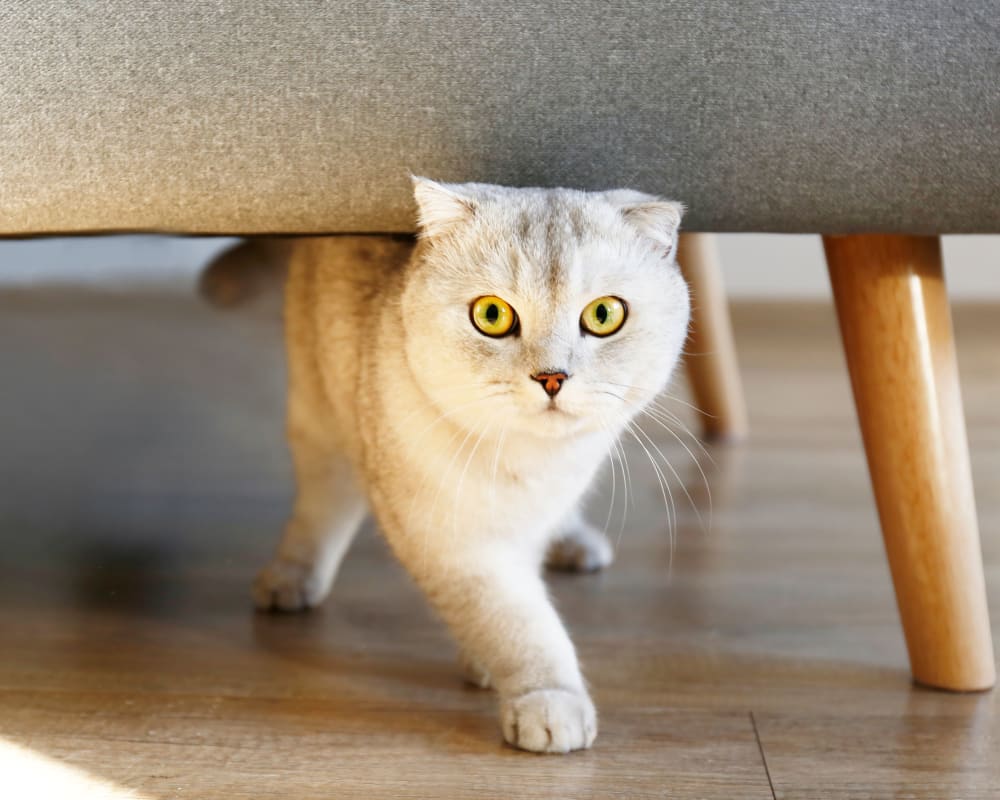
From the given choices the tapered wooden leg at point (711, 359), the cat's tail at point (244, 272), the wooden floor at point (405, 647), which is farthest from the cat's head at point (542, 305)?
the tapered wooden leg at point (711, 359)

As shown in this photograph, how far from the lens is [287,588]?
1408mm

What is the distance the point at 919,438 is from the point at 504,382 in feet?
1.42

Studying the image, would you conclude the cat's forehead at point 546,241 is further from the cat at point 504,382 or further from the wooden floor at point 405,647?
the wooden floor at point 405,647

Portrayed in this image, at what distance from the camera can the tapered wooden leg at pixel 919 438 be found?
1159mm

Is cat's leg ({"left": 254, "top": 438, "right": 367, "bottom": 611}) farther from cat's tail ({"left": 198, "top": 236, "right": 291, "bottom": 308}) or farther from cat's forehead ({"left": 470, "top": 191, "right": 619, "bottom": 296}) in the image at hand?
cat's forehead ({"left": 470, "top": 191, "right": 619, "bottom": 296})

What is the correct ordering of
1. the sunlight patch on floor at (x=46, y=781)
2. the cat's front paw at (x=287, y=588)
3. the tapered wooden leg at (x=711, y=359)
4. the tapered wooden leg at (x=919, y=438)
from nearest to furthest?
the sunlight patch on floor at (x=46, y=781) < the tapered wooden leg at (x=919, y=438) < the cat's front paw at (x=287, y=588) < the tapered wooden leg at (x=711, y=359)

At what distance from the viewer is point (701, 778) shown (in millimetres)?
1020

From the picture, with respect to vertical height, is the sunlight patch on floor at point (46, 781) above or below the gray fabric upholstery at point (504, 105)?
below

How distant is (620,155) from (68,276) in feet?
9.30

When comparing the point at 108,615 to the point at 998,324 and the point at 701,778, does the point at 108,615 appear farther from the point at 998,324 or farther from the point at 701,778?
the point at 998,324

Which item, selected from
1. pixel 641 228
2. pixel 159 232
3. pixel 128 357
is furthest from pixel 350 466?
pixel 128 357

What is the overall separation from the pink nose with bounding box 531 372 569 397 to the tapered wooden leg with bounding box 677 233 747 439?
1021 mm

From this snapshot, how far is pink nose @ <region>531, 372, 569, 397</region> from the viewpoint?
100 centimetres

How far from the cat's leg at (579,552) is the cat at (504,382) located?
24 cm
